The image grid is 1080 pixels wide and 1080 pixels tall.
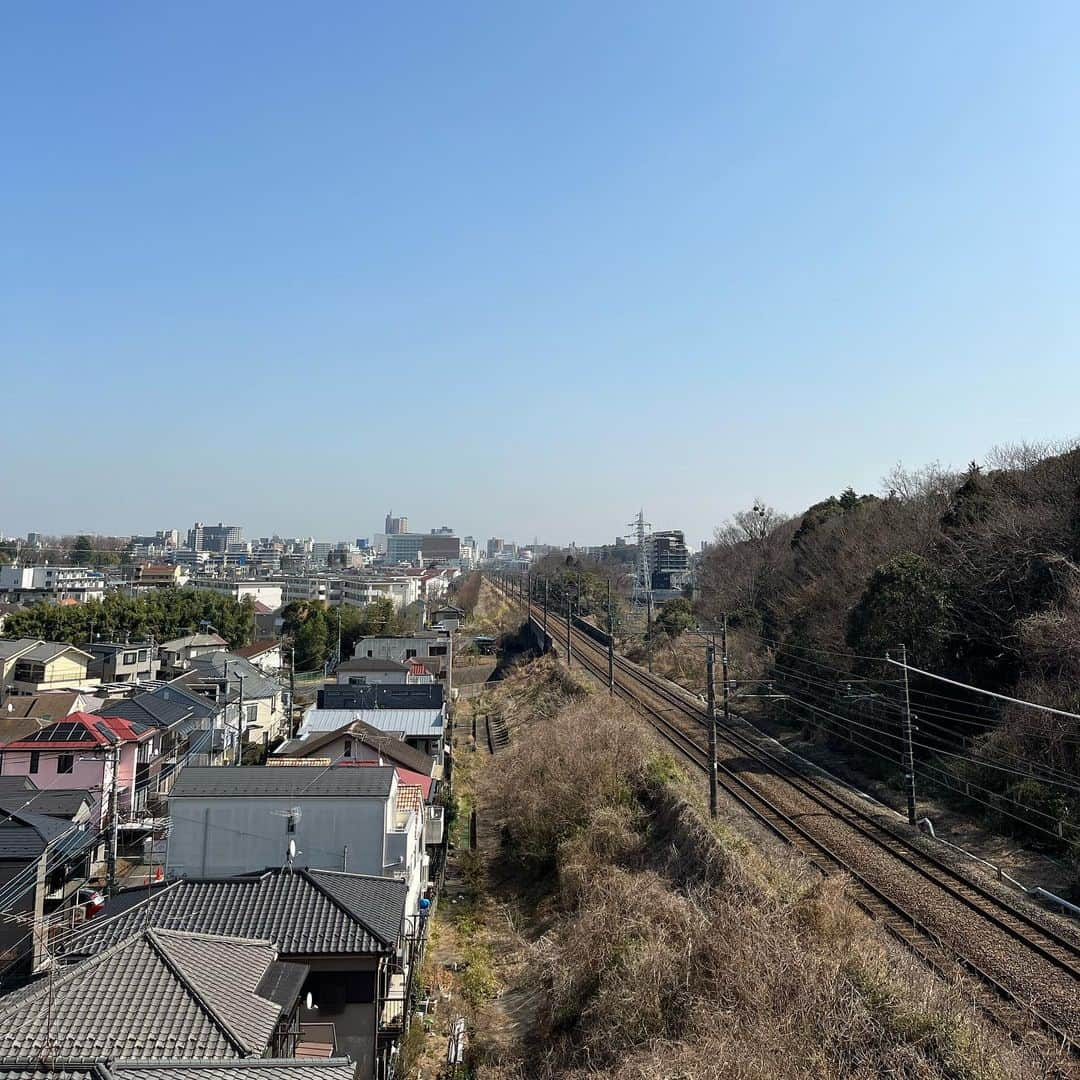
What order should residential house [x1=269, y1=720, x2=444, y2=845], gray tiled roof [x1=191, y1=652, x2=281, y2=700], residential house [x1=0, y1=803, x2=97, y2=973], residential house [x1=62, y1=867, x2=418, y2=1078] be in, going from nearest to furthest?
residential house [x1=62, y1=867, x2=418, y2=1078] < residential house [x1=0, y1=803, x2=97, y2=973] < residential house [x1=269, y1=720, x2=444, y2=845] < gray tiled roof [x1=191, y1=652, x2=281, y2=700]

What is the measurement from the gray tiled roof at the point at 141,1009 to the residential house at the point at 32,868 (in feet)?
18.0

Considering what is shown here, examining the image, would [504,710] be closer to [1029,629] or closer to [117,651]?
[117,651]

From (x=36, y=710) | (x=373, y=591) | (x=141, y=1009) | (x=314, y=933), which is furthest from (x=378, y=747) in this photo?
(x=373, y=591)

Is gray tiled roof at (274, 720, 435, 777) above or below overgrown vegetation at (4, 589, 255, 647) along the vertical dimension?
below

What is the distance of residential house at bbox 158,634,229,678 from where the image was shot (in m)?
34.2

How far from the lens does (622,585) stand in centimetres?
6912

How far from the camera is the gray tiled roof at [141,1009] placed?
5953 mm

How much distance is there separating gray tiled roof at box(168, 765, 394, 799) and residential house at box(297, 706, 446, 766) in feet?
25.2

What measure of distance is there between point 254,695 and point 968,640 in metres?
21.0

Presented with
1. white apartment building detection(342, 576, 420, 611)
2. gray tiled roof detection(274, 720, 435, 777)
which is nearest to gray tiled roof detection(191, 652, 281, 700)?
gray tiled roof detection(274, 720, 435, 777)

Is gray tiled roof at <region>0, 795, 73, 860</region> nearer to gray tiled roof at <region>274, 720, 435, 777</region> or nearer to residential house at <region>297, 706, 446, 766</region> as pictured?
gray tiled roof at <region>274, 720, 435, 777</region>

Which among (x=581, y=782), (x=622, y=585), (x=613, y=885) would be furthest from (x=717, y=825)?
(x=622, y=585)

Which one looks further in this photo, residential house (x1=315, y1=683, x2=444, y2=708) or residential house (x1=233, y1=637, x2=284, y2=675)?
residential house (x1=233, y1=637, x2=284, y2=675)

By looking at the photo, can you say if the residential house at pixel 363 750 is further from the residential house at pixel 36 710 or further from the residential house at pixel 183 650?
the residential house at pixel 183 650
